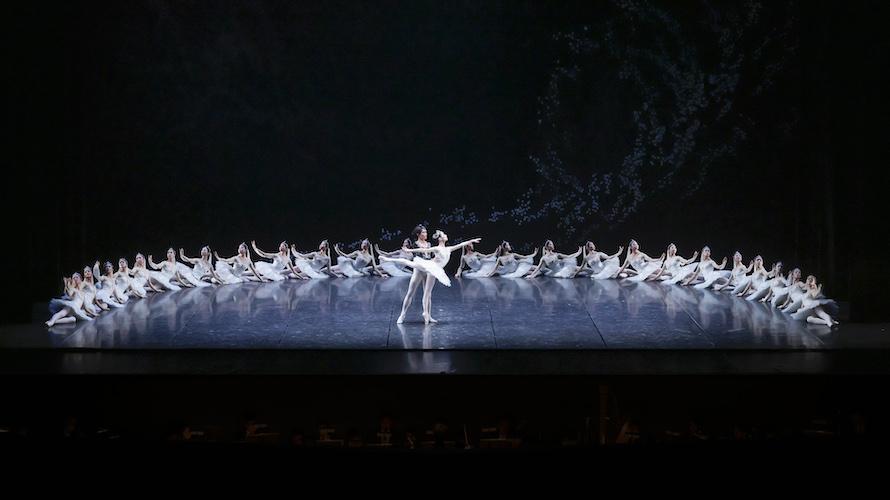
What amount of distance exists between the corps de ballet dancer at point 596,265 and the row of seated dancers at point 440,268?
1 centimetres

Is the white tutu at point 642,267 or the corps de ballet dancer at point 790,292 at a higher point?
the white tutu at point 642,267

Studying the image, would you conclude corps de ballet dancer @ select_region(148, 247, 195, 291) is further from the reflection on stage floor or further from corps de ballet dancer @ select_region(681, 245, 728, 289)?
corps de ballet dancer @ select_region(681, 245, 728, 289)

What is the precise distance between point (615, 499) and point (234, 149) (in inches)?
445

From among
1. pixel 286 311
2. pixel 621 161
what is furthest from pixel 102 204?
pixel 621 161

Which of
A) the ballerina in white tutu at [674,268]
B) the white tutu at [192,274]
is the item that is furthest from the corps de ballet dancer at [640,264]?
the white tutu at [192,274]

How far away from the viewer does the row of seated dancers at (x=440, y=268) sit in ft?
27.4

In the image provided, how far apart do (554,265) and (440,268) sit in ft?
13.4

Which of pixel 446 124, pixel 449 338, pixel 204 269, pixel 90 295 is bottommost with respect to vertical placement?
pixel 449 338

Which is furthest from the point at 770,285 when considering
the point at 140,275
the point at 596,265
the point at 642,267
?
the point at 140,275

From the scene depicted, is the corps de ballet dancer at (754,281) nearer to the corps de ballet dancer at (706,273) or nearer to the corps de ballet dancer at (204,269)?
the corps de ballet dancer at (706,273)

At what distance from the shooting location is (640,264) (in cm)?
1120

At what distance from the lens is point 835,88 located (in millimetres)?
10789

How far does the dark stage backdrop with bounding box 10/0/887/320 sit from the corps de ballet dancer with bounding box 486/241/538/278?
3.00 ft

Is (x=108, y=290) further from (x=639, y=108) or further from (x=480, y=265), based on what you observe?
(x=639, y=108)
